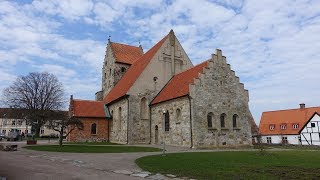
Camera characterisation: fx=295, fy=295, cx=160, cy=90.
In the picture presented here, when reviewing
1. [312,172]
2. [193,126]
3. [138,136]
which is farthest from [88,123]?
[312,172]

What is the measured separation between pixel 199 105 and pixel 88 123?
1823cm

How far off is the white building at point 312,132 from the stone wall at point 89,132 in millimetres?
35251

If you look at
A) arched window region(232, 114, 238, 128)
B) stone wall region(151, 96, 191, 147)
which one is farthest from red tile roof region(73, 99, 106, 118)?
arched window region(232, 114, 238, 128)

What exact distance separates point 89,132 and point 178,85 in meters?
15.2

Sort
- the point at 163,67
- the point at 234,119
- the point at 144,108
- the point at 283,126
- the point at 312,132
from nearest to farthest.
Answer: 1. the point at 234,119
2. the point at 144,108
3. the point at 163,67
4. the point at 312,132
5. the point at 283,126

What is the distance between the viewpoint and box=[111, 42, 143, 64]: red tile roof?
50.4 m

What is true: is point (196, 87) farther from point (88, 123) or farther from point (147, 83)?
point (88, 123)

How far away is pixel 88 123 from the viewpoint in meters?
40.7

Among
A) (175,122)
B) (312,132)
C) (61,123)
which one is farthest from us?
(312,132)

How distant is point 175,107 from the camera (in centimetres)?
3112

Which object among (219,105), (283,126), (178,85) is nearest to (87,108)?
(178,85)

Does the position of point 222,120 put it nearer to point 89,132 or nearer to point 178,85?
point 178,85

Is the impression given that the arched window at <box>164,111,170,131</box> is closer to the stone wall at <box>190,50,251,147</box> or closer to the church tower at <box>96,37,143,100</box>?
the stone wall at <box>190,50,251,147</box>

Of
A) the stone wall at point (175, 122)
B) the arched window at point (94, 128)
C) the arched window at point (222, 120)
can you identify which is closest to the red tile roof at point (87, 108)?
the arched window at point (94, 128)
